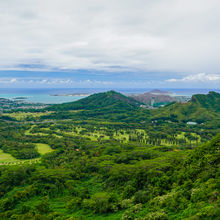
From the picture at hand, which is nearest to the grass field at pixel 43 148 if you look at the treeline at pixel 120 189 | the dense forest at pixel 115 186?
the dense forest at pixel 115 186

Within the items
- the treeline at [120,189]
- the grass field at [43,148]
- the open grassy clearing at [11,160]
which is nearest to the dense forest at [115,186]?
the treeline at [120,189]

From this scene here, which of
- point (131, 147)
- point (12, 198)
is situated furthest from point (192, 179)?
point (131, 147)

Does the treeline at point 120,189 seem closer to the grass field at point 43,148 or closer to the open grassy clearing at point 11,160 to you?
the open grassy clearing at point 11,160

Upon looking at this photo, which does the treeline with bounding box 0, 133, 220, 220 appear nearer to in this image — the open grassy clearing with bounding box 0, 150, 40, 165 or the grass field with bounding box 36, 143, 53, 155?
the open grassy clearing with bounding box 0, 150, 40, 165

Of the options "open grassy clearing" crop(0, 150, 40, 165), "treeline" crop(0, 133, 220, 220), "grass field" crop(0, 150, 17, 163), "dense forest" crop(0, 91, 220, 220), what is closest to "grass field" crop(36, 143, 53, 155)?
"dense forest" crop(0, 91, 220, 220)

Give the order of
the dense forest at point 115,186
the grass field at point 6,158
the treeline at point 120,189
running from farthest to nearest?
1. the grass field at point 6,158
2. the dense forest at point 115,186
3. the treeline at point 120,189

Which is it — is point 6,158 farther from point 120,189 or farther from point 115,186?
point 120,189

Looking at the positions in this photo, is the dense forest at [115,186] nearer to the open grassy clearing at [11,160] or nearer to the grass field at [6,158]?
the grass field at [6,158]

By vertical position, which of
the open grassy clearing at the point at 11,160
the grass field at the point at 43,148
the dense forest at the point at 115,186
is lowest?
the open grassy clearing at the point at 11,160

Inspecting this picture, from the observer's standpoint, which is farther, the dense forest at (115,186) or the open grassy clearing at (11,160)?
the open grassy clearing at (11,160)

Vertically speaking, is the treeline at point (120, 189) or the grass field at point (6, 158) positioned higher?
the treeline at point (120, 189)

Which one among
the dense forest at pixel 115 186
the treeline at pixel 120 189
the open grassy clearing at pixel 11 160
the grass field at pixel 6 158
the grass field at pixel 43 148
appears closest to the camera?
the treeline at pixel 120 189
